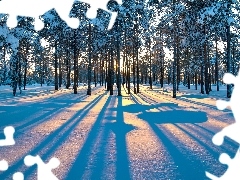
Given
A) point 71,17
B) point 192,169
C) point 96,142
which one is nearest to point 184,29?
point 71,17

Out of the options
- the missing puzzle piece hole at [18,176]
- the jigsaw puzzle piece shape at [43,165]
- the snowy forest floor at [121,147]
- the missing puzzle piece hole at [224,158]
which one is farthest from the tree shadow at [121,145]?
the missing puzzle piece hole at [224,158]

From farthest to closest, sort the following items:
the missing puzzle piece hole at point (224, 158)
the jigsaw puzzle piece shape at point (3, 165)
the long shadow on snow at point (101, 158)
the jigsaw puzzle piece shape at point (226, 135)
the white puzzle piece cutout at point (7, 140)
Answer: the jigsaw puzzle piece shape at point (226, 135), the missing puzzle piece hole at point (224, 158), the white puzzle piece cutout at point (7, 140), the jigsaw puzzle piece shape at point (3, 165), the long shadow on snow at point (101, 158)

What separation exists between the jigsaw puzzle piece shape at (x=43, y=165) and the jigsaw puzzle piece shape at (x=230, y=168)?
2.56 metres

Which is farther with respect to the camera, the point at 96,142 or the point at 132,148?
the point at 96,142

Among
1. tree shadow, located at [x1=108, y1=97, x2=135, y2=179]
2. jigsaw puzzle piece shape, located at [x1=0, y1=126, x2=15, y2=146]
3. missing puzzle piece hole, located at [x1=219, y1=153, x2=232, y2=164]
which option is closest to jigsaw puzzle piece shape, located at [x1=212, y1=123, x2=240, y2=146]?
missing puzzle piece hole, located at [x1=219, y1=153, x2=232, y2=164]

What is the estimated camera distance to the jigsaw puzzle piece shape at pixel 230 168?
4977mm

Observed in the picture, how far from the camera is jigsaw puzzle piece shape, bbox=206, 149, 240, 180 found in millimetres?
4977

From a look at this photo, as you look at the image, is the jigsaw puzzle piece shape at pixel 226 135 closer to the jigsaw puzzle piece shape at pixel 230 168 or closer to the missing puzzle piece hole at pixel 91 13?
the jigsaw puzzle piece shape at pixel 230 168

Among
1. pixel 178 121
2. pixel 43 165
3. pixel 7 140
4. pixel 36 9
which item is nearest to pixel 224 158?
pixel 43 165

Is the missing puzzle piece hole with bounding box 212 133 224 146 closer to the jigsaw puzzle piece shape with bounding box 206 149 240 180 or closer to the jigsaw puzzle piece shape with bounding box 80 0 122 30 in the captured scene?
the jigsaw puzzle piece shape with bounding box 206 149 240 180

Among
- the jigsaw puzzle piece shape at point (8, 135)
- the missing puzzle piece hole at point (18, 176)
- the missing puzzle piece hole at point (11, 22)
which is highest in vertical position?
the missing puzzle piece hole at point (11, 22)

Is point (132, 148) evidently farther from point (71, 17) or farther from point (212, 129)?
point (71, 17)

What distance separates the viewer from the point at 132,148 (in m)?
7.11

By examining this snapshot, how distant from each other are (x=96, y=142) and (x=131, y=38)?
23.9 metres
